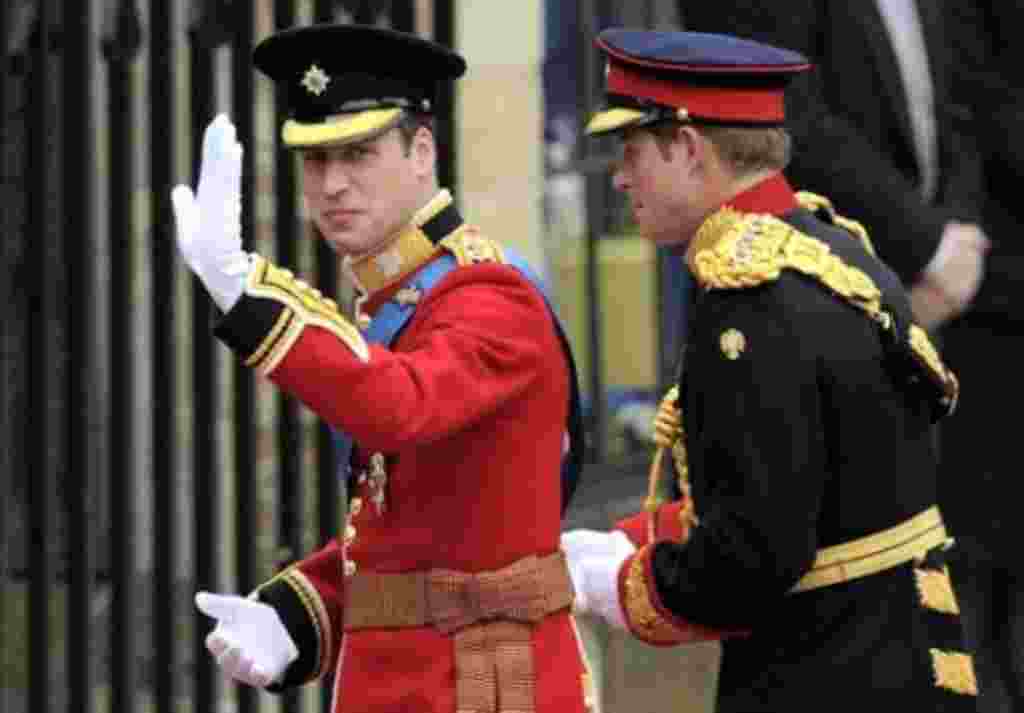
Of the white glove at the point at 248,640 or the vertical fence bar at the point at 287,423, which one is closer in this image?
the white glove at the point at 248,640

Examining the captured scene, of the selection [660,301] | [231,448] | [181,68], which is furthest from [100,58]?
[660,301]

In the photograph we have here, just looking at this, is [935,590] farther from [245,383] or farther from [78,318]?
[78,318]

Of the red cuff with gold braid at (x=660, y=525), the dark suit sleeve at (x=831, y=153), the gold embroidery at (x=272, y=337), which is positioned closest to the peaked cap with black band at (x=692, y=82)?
the red cuff with gold braid at (x=660, y=525)

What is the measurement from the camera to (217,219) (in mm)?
5336

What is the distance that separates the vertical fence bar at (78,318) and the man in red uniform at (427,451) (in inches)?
56.8

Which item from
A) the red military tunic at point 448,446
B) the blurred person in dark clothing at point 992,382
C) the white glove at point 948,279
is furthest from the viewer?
the blurred person in dark clothing at point 992,382

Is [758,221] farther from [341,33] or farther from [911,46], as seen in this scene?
[911,46]

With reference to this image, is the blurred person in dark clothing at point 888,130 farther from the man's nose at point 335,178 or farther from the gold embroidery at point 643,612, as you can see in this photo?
the man's nose at point 335,178

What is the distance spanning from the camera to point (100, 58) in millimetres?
7344

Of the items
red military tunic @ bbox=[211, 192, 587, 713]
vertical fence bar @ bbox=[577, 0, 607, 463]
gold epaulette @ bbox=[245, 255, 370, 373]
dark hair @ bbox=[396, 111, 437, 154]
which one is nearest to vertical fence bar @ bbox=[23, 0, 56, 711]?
red military tunic @ bbox=[211, 192, 587, 713]

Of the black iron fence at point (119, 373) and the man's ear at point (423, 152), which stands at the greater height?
the man's ear at point (423, 152)

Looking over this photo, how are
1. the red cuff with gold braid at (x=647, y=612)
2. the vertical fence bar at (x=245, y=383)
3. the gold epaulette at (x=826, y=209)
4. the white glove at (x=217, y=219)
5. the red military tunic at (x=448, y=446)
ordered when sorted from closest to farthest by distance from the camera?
the white glove at (x=217, y=219) < the red military tunic at (x=448, y=446) < the red cuff with gold braid at (x=647, y=612) < the gold epaulette at (x=826, y=209) < the vertical fence bar at (x=245, y=383)

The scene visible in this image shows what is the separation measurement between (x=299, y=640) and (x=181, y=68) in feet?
6.09

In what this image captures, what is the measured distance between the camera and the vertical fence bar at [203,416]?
7.29 metres
